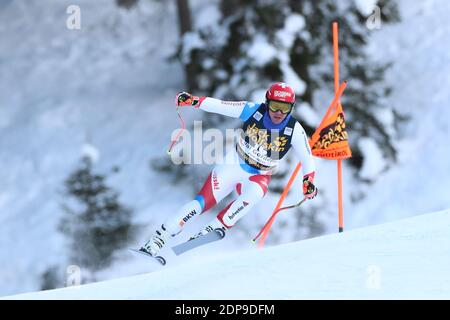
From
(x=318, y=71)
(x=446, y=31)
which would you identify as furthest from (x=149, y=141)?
(x=446, y=31)

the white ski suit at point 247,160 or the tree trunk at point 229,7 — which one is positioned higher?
the tree trunk at point 229,7

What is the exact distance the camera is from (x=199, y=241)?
5.91 m

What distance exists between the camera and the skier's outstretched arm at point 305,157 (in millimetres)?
5895

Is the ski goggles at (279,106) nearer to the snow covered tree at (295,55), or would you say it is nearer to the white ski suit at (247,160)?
→ the white ski suit at (247,160)

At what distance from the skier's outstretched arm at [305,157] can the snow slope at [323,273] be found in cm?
40

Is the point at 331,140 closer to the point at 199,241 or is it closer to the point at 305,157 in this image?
the point at 305,157

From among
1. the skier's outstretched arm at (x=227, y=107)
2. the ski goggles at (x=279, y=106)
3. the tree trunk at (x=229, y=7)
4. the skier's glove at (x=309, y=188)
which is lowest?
the skier's glove at (x=309, y=188)

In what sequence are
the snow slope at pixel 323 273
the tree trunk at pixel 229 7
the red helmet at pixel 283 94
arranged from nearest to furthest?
the snow slope at pixel 323 273
the red helmet at pixel 283 94
the tree trunk at pixel 229 7

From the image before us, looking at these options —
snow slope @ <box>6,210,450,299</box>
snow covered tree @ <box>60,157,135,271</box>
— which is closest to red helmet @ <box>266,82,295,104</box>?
snow slope @ <box>6,210,450,299</box>

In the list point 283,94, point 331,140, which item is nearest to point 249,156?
point 283,94

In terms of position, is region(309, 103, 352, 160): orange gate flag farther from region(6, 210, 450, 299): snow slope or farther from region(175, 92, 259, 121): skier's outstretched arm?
region(175, 92, 259, 121): skier's outstretched arm

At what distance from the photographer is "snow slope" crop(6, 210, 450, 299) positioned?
5008 mm

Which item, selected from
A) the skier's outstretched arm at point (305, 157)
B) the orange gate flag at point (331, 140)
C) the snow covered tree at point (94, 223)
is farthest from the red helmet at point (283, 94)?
the snow covered tree at point (94, 223)
